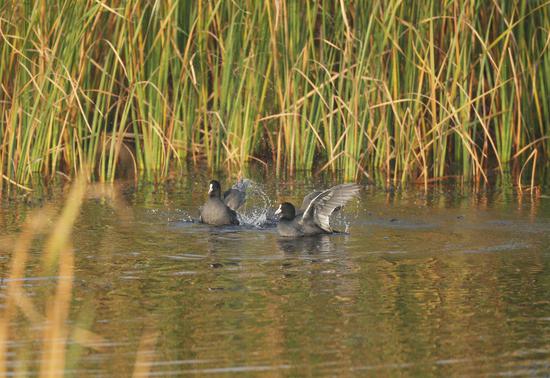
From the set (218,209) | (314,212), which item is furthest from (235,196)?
(314,212)

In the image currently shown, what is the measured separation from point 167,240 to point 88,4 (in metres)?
3.22

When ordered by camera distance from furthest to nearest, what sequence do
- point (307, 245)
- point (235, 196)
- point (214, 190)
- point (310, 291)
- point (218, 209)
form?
point (235, 196)
point (214, 190)
point (218, 209)
point (307, 245)
point (310, 291)

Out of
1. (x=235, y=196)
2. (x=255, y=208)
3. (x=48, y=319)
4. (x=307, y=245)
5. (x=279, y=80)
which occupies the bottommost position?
(x=48, y=319)

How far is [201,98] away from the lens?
12.6 m

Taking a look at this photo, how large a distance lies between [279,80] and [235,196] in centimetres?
168

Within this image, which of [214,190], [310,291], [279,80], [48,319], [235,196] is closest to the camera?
[48,319]

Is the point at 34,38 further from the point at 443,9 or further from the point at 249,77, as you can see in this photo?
the point at 443,9

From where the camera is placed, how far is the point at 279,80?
1243 centimetres

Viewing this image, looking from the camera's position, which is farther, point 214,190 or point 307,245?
point 214,190

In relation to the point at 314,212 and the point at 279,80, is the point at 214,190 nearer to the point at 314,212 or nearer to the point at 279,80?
the point at 314,212

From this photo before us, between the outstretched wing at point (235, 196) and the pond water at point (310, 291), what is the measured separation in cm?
20

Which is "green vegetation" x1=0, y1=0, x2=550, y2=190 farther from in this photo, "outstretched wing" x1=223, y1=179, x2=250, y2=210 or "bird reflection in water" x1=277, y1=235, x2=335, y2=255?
"bird reflection in water" x1=277, y1=235, x2=335, y2=255

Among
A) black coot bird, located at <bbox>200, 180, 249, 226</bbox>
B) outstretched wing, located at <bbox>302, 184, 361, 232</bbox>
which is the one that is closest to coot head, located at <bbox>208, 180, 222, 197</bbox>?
black coot bird, located at <bbox>200, 180, 249, 226</bbox>

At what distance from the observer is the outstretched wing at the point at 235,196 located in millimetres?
11086
